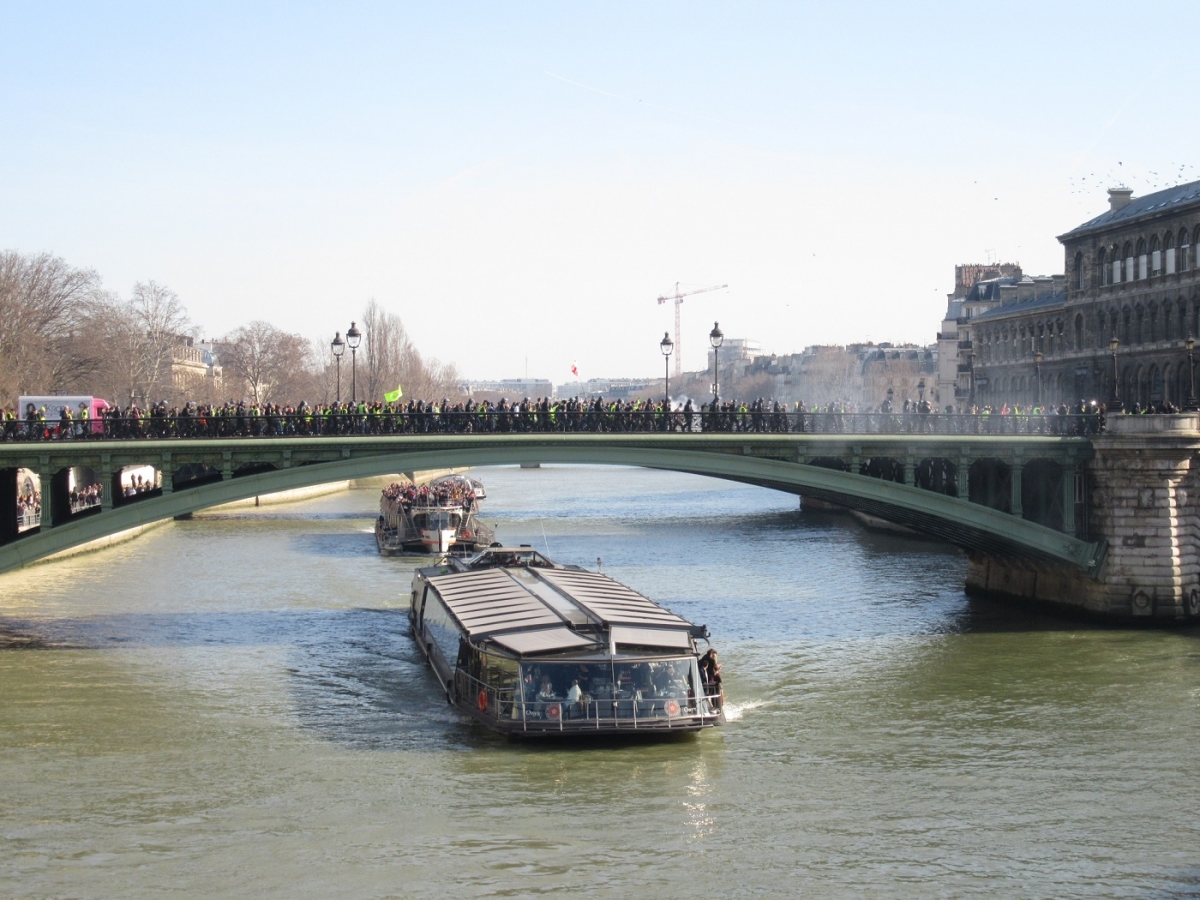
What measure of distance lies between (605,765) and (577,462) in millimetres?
12749

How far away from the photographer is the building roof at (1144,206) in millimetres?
56094

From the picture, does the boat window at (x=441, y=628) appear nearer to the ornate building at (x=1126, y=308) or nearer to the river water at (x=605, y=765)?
the river water at (x=605, y=765)

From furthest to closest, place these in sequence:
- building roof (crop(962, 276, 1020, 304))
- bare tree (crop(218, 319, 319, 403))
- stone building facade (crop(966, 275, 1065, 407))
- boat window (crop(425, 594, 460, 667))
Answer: bare tree (crop(218, 319, 319, 403)) < building roof (crop(962, 276, 1020, 304)) < stone building facade (crop(966, 275, 1065, 407)) < boat window (crop(425, 594, 460, 667))

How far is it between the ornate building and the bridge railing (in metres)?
11.8

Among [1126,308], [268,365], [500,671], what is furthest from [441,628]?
[268,365]

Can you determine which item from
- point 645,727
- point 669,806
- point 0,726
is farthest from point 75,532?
point 669,806

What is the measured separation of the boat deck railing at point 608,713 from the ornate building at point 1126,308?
1134 inches

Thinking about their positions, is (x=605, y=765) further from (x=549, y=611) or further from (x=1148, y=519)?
(x=1148, y=519)

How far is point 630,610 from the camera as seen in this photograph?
29.0m

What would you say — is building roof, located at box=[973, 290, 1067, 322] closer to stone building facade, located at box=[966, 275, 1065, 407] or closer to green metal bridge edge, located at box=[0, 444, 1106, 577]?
stone building facade, located at box=[966, 275, 1065, 407]

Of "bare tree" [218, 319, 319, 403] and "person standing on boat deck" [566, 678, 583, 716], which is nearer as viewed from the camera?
"person standing on boat deck" [566, 678, 583, 716]

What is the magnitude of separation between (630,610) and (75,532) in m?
13.5

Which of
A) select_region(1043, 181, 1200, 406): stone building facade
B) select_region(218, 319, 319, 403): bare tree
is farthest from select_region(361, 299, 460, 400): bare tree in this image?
select_region(1043, 181, 1200, 406): stone building facade

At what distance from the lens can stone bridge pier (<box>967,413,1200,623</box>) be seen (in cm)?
3834
